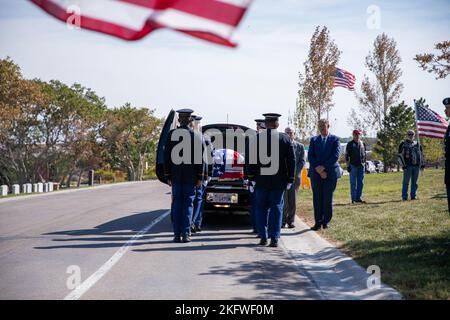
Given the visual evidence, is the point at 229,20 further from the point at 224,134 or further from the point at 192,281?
the point at 224,134

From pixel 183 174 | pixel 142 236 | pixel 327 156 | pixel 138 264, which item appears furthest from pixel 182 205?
pixel 327 156

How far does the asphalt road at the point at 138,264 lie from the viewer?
5547 mm

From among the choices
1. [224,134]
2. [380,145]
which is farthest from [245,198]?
[380,145]

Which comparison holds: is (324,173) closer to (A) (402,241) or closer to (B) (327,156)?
(B) (327,156)

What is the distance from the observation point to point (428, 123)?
19797 millimetres

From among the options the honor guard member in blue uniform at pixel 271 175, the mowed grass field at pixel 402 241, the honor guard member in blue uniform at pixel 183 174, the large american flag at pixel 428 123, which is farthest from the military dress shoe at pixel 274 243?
the large american flag at pixel 428 123

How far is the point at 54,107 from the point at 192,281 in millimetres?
39303

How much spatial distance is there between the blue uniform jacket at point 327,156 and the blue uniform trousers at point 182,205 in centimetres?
282

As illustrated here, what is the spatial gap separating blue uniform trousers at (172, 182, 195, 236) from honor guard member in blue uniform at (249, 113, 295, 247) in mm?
1143

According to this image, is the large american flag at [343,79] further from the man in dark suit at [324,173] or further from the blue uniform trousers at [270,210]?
the blue uniform trousers at [270,210]

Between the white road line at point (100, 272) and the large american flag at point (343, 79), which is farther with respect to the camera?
the large american flag at point (343, 79)

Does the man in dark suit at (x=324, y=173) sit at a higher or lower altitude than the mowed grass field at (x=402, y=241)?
higher

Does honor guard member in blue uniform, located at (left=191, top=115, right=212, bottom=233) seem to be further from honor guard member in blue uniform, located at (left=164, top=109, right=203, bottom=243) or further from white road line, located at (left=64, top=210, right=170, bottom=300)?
white road line, located at (left=64, top=210, right=170, bottom=300)

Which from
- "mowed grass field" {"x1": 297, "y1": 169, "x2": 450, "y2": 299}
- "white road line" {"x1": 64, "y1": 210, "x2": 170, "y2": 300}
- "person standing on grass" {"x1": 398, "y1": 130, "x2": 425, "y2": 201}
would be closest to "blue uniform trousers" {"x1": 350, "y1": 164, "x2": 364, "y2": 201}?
"mowed grass field" {"x1": 297, "y1": 169, "x2": 450, "y2": 299}
